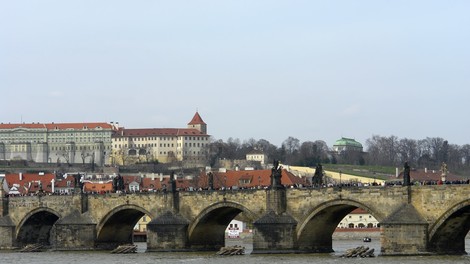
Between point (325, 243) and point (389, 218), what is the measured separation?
350 inches

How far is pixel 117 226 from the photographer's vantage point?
91.9 meters

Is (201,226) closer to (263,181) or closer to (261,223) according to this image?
(261,223)

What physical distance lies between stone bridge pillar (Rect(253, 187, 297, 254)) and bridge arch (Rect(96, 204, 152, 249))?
42.0 ft

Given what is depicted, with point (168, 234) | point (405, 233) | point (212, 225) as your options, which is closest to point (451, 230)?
point (405, 233)

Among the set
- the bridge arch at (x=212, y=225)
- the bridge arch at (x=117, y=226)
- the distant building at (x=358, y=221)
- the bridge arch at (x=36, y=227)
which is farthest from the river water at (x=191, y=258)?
the distant building at (x=358, y=221)

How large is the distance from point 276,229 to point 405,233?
10.1 metres

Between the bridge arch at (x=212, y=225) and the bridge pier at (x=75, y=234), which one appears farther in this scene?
the bridge pier at (x=75, y=234)

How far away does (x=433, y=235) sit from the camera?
67938 millimetres

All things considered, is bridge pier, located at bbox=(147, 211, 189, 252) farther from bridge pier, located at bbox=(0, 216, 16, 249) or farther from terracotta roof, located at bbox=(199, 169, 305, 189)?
terracotta roof, located at bbox=(199, 169, 305, 189)

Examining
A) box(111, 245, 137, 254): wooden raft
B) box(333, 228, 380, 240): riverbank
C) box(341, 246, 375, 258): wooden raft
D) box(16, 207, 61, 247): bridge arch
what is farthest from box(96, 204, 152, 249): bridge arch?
box(333, 228, 380, 240): riverbank

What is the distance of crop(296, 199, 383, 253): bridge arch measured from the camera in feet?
243

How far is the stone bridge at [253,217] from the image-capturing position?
68213 millimetres

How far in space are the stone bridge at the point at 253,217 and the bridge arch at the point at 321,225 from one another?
0.06m

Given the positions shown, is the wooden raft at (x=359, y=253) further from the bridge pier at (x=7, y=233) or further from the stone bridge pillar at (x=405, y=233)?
the bridge pier at (x=7, y=233)
